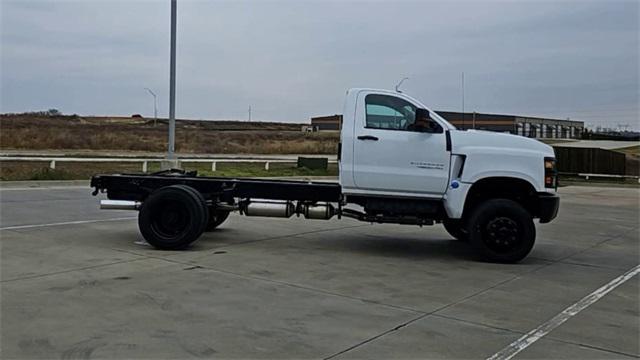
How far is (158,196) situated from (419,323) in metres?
5.20

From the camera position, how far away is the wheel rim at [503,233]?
9.44m

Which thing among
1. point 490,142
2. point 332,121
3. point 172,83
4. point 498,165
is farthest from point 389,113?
point 172,83

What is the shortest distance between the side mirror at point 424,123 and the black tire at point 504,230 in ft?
4.48

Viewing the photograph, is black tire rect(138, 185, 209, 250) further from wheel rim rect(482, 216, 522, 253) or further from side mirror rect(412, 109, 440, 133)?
wheel rim rect(482, 216, 522, 253)

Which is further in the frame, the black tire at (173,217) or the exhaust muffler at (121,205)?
the exhaust muffler at (121,205)

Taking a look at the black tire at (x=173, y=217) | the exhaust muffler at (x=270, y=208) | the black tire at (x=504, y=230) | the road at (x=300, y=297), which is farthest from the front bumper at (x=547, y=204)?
the black tire at (x=173, y=217)

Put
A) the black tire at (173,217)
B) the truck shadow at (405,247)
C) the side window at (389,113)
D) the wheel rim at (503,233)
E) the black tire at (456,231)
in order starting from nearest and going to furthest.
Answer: the wheel rim at (503,233) → the side window at (389,113) → the black tire at (173,217) → the truck shadow at (405,247) → the black tire at (456,231)

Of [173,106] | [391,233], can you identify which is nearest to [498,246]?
[391,233]

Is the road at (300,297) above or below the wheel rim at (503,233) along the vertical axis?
below

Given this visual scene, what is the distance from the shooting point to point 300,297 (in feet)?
23.0

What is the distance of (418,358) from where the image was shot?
5094mm

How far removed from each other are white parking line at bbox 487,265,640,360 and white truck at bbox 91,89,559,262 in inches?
53.7

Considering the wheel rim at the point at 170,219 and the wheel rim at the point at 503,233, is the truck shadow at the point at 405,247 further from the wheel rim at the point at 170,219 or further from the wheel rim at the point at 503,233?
the wheel rim at the point at 170,219

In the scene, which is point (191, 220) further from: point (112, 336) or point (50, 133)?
point (50, 133)
